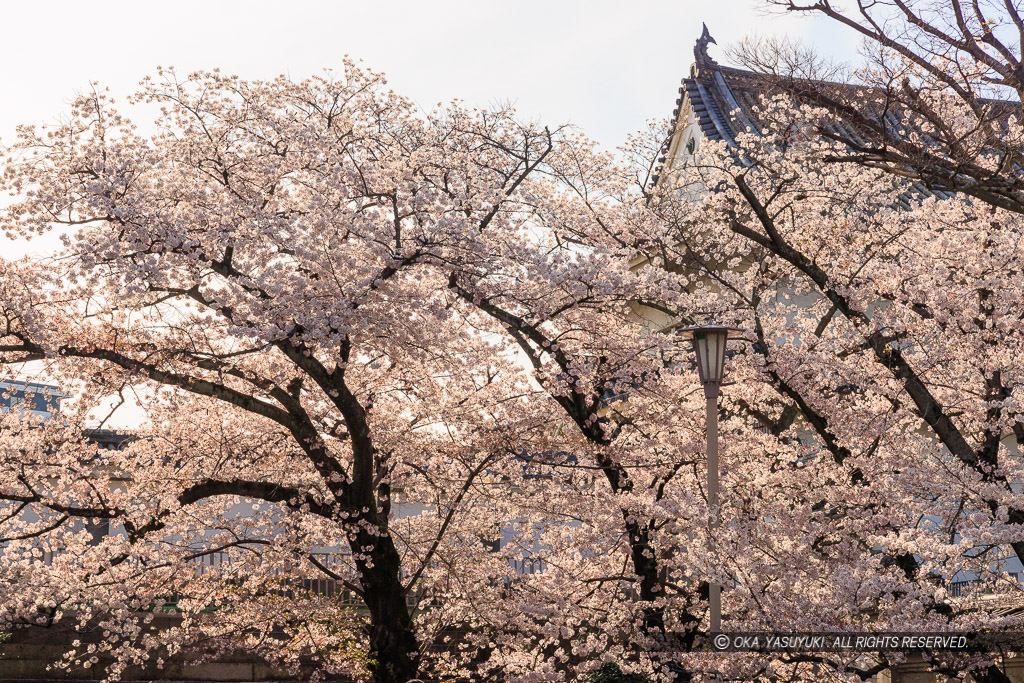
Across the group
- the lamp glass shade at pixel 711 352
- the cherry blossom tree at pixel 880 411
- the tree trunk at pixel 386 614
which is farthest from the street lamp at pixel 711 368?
the tree trunk at pixel 386 614

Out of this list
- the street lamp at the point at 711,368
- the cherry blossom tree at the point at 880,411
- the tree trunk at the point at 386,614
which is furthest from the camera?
the tree trunk at the point at 386,614

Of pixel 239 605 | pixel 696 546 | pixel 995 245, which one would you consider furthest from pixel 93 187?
pixel 995 245

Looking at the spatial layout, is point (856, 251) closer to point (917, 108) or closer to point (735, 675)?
point (917, 108)

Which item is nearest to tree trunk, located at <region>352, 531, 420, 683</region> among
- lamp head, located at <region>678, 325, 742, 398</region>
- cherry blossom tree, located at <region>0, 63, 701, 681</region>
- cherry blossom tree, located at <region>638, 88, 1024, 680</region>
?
cherry blossom tree, located at <region>0, 63, 701, 681</region>

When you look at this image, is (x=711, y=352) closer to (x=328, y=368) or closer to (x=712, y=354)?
(x=712, y=354)

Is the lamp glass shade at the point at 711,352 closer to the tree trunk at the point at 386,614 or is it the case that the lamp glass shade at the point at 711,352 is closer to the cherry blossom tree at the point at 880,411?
the cherry blossom tree at the point at 880,411

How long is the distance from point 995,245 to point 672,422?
5283mm

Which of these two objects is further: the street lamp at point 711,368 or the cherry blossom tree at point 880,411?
the cherry blossom tree at point 880,411

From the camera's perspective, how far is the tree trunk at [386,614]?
45.3 ft

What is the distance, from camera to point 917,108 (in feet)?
38.5

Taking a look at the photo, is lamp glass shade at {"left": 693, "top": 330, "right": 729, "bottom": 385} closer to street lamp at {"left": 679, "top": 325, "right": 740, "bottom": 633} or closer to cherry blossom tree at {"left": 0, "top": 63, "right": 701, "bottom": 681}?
street lamp at {"left": 679, "top": 325, "right": 740, "bottom": 633}

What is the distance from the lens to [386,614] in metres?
13.9

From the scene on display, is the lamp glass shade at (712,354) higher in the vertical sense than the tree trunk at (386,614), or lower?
higher

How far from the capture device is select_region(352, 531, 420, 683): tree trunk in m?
13.8
